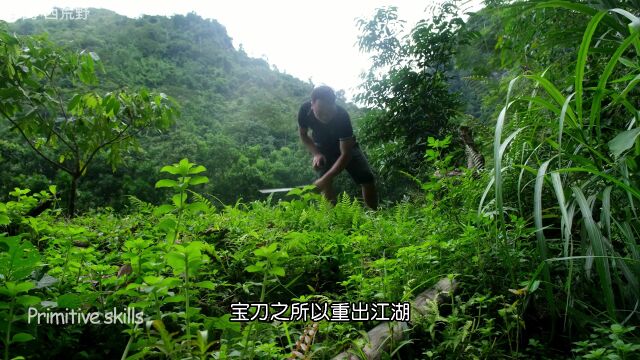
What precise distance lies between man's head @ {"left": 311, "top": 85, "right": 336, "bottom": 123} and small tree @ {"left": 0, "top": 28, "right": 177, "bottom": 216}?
155cm

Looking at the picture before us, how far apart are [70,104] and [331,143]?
2.81 meters

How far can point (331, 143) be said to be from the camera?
5.19 metres

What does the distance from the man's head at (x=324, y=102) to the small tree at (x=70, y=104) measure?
155 centimetres

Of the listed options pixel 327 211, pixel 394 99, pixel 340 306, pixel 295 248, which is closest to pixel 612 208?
pixel 340 306

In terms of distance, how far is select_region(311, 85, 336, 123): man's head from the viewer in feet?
15.6

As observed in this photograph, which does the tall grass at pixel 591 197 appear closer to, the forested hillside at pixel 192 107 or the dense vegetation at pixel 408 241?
the dense vegetation at pixel 408 241

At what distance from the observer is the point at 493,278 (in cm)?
154

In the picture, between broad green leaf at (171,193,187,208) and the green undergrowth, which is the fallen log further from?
broad green leaf at (171,193,187,208)

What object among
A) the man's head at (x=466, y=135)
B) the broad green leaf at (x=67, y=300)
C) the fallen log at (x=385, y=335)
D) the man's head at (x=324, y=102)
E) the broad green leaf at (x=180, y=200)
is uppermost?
the man's head at (x=324, y=102)

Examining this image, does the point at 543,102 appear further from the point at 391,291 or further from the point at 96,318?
the point at 96,318

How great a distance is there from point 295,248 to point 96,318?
0.89m

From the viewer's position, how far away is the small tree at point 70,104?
10.9ft

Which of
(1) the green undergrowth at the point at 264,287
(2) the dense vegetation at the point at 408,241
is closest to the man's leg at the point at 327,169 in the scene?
(2) the dense vegetation at the point at 408,241

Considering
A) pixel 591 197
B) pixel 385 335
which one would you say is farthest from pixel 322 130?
pixel 385 335
